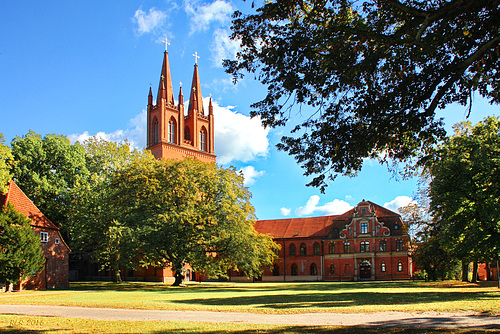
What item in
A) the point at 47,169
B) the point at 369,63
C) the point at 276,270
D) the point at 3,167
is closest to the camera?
the point at 369,63

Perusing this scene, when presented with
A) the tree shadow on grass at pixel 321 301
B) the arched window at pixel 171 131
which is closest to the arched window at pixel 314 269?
the arched window at pixel 171 131

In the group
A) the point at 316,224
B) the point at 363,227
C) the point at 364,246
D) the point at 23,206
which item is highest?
the point at 23,206

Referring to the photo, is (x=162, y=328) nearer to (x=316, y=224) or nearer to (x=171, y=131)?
(x=171, y=131)

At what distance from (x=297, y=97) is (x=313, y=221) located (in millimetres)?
60456

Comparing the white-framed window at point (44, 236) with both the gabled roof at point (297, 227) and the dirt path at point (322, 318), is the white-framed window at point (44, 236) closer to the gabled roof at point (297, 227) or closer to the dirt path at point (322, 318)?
the dirt path at point (322, 318)

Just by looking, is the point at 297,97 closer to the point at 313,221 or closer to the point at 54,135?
the point at 54,135

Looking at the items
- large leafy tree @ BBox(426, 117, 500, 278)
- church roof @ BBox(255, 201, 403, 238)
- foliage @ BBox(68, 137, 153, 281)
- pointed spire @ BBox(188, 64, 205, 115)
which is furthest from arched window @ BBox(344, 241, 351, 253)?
large leafy tree @ BBox(426, 117, 500, 278)

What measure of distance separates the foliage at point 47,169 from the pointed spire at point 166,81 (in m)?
23.7

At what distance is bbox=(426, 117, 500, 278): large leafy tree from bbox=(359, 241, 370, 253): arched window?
3685 cm

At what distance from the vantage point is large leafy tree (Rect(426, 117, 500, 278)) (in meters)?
23.3

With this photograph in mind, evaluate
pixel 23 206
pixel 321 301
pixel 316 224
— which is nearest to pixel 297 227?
pixel 316 224

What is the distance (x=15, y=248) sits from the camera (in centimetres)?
2784

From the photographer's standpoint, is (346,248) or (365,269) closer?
(365,269)

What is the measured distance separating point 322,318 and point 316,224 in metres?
55.9
